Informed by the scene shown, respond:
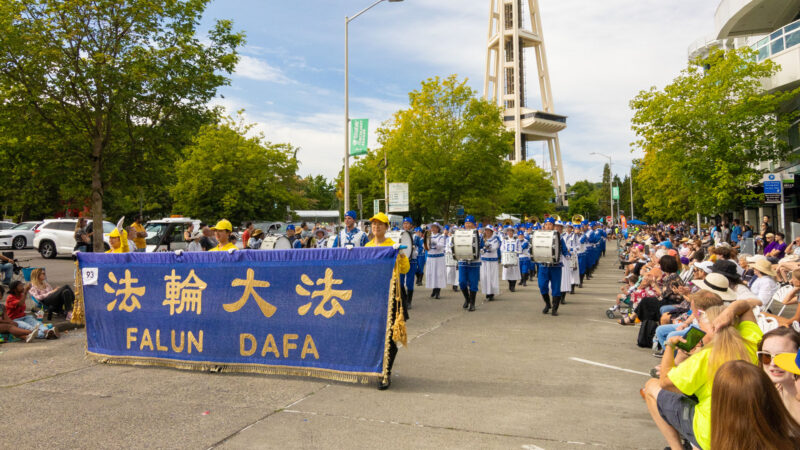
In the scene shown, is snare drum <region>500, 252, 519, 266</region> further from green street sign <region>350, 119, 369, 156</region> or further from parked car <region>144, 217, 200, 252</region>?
parked car <region>144, 217, 200, 252</region>

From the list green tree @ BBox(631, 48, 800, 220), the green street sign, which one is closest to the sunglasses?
the green street sign

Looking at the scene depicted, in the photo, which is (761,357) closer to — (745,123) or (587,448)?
(587,448)

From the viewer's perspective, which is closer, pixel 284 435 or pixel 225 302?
pixel 284 435

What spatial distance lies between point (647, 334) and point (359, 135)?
15236 mm

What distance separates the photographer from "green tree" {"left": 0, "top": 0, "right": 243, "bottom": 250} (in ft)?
36.0

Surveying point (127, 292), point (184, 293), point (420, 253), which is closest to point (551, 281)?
point (420, 253)

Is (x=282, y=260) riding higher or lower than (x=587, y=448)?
higher

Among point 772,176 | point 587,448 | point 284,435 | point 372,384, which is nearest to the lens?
point 587,448

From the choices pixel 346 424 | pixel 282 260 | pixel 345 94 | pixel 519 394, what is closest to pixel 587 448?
pixel 519 394

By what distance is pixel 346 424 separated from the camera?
16.1ft

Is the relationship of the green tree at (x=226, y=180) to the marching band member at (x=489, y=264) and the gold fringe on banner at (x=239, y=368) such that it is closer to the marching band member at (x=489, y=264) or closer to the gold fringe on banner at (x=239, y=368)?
the marching band member at (x=489, y=264)

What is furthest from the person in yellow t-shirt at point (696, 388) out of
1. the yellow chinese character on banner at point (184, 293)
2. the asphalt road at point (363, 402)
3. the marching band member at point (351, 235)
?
the marching band member at point (351, 235)

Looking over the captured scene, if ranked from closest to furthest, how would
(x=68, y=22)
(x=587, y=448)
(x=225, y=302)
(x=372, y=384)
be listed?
(x=587, y=448)
(x=372, y=384)
(x=225, y=302)
(x=68, y=22)

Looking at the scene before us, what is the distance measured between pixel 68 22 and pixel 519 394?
36.0ft
